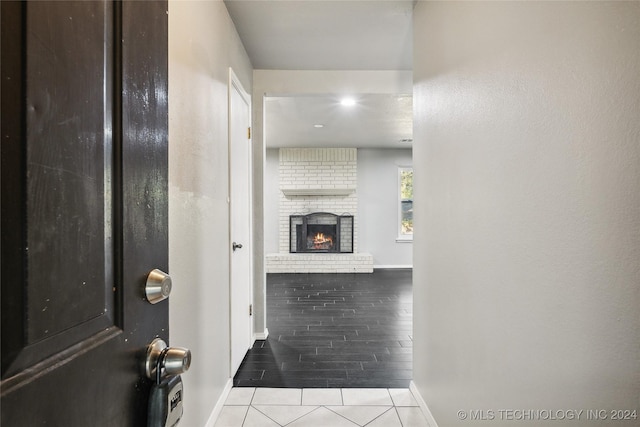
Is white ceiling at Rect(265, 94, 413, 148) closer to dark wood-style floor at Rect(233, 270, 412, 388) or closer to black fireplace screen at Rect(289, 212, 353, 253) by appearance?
black fireplace screen at Rect(289, 212, 353, 253)

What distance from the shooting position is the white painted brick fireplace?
6.64 meters

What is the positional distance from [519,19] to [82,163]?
47.3 inches

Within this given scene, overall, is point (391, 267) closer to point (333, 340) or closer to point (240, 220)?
point (333, 340)

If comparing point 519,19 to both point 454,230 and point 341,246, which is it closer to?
point 454,230

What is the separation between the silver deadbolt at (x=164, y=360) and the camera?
0.62m

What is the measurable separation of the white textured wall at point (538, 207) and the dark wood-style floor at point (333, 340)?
940mm

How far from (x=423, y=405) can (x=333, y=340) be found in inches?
48.4

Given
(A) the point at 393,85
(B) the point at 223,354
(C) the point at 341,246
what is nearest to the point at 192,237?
(B) the point at 223,354

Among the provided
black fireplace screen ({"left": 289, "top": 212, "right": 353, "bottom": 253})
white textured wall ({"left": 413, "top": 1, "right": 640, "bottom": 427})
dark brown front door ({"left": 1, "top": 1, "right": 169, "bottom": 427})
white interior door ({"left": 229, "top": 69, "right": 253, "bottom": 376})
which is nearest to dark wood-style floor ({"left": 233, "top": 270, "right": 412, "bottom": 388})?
white interior door ({"left": 229, "top": 69, "right": 253, "bottom": 376})

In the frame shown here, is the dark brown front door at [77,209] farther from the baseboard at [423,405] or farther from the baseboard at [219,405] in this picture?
the baseboard at [423,405]

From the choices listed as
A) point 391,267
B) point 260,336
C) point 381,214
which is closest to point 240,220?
point 260,336

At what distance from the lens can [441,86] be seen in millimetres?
1676

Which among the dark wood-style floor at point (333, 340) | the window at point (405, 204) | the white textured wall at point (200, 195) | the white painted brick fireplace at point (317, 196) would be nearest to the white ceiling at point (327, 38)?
the white textured wall at point (200, 195)

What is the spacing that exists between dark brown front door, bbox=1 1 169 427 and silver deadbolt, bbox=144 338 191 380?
17mm
